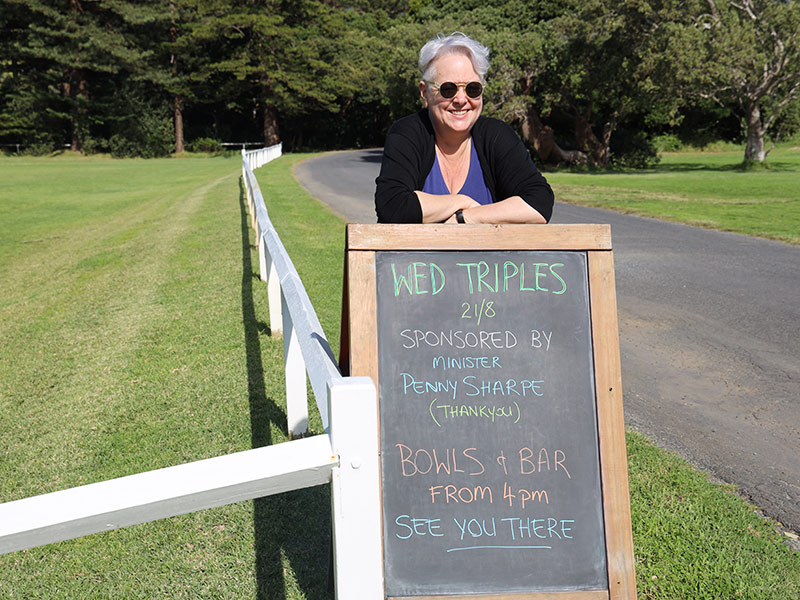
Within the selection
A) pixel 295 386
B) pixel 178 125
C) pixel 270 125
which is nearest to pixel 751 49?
pixel 295 386

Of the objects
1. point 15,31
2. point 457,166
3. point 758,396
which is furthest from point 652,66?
point 15,31

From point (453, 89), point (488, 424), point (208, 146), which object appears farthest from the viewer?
point (208, 146)

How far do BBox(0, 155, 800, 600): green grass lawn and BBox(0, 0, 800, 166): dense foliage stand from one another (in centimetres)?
2447

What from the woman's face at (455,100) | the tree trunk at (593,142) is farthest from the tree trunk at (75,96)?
the woman's face at (455,100)

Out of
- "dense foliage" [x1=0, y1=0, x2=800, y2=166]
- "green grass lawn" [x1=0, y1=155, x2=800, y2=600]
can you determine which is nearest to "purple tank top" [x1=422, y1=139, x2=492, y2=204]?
"green grass lawn" [x1=0, y1=155, x2=800, y2=600]

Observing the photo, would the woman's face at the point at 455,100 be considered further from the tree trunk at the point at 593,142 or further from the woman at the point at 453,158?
the tree trunk at the point at 593,142

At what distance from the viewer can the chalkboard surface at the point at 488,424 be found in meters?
2.29

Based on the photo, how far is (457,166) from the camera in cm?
294

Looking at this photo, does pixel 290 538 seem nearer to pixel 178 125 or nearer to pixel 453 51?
pixel 453 51

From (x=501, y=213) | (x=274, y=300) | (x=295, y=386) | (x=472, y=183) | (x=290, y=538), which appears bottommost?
(x=290, y=538)

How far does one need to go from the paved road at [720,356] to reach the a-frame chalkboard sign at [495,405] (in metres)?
1.43

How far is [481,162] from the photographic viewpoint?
2.90 meters

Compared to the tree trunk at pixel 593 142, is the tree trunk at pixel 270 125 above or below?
above

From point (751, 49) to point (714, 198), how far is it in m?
12.7
